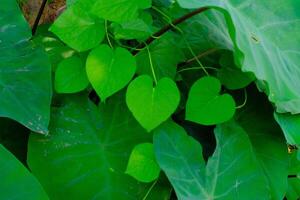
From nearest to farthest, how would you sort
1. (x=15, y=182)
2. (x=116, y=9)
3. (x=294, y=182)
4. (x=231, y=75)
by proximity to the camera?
(x=15, y=182)
(x=116, y=9)
(x=231, y=75)
(x=294, y=182)

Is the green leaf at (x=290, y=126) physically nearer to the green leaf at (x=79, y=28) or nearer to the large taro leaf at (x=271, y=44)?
the large taro leaf at (x=271, y=44)

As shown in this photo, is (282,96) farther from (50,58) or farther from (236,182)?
(50,58)

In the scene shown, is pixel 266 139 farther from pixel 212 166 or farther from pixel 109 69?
pixel 109 69

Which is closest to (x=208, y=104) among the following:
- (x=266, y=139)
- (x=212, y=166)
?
(x=212, y=166)

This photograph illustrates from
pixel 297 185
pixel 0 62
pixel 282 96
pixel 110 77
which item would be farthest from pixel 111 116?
pixel 297 185

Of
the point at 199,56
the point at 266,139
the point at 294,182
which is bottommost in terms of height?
the point at 294,182

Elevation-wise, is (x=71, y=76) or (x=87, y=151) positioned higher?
(x=71, y=76)

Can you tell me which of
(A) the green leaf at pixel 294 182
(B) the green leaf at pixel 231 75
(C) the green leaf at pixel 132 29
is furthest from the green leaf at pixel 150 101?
(A) the green leaf at pixel 294 182
